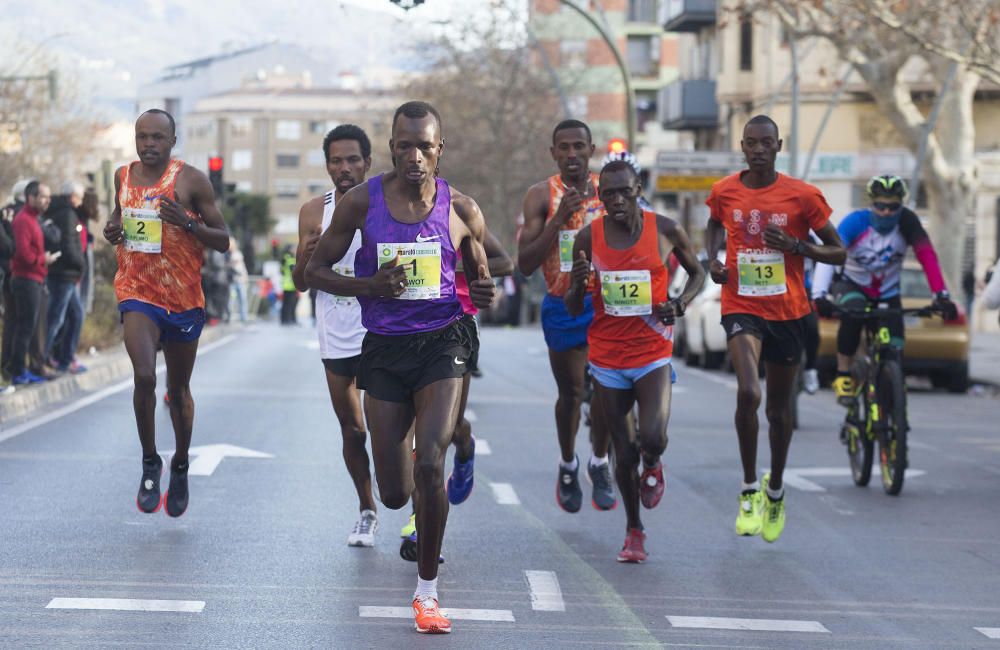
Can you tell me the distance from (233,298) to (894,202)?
35188mm

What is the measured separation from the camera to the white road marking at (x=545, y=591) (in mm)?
7746

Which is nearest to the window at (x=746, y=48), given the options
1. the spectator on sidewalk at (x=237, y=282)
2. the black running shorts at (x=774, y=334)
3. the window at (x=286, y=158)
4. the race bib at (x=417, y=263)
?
the spectator on sidewalk at (x=237, y=282)

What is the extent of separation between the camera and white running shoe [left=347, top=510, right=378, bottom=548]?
9.20m

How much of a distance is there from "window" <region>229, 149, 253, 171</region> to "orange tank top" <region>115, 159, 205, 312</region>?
5885 inches

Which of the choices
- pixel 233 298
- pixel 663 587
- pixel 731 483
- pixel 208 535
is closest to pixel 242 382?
pixel 731 483

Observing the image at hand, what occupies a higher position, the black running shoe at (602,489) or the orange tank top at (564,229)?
the orange tank top at (564,229)

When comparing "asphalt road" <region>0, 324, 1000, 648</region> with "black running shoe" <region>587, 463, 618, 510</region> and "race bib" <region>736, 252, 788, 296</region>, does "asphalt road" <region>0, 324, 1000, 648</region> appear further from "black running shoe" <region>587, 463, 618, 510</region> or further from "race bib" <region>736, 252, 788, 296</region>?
"race bib" <region>736, 252, 788, 296</region>

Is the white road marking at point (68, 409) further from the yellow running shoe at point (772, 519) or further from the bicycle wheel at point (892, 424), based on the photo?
the yellow running shoe at point (772, 519)

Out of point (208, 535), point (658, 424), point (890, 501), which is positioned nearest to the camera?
point (658, 424)

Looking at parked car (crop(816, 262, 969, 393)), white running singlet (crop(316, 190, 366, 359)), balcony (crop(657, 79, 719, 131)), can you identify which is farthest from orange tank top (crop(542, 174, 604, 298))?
balcony (crop(657, 79, 719, 131))

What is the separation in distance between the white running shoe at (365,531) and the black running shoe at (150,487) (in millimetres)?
992

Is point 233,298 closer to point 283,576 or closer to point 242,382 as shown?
point 242,382

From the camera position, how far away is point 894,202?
12008mm

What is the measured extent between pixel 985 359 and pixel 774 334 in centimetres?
2267
